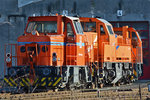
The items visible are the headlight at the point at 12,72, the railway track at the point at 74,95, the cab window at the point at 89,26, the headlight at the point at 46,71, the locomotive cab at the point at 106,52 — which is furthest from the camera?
the cab window at the point at 89,26

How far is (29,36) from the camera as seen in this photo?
16047 millimetres

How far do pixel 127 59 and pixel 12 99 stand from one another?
11.5 meters

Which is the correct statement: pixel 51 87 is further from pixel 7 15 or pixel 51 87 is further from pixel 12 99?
pixel 7 15

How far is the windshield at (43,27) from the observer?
16.4 meters

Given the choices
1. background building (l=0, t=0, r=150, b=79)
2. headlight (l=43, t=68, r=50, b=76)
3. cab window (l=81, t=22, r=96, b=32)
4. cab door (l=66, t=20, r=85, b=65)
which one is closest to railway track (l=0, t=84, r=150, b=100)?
headlight (l=43, t=68, r=50, b=76)

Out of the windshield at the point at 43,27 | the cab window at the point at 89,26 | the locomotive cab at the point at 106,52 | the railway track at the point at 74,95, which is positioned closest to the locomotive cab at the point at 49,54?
the windshield at the point at 43,27

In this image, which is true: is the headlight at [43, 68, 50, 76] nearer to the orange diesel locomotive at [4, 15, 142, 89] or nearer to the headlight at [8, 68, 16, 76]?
the orange diesel locomotive at [4, 15, 142, 89]

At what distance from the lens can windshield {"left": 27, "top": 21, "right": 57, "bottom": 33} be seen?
1639cm

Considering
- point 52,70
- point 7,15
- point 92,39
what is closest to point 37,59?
point 52,70

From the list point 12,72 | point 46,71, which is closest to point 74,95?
point 46,71

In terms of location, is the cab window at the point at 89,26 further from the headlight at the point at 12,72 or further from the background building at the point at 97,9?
the background building at the point at 97,9

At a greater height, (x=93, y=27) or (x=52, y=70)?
(x=93, y=27)

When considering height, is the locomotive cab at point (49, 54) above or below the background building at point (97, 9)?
below

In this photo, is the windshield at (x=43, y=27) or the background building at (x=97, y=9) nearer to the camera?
the windshield at (x=43, y=27)
